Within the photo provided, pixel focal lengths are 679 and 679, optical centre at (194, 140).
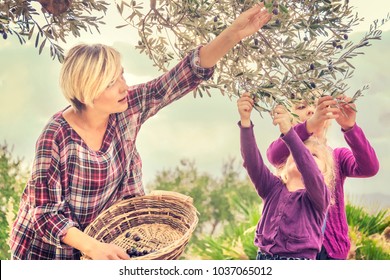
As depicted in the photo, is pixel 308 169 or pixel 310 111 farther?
pixel 310 111

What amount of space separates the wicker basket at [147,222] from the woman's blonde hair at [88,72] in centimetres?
40

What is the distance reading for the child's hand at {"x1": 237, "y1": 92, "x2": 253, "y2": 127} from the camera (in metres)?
2.46

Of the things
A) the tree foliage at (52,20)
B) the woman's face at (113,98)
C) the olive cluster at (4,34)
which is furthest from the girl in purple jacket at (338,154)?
the olive cluster at (4,34)

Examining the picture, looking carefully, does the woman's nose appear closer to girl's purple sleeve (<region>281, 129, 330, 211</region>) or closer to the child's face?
the child's face

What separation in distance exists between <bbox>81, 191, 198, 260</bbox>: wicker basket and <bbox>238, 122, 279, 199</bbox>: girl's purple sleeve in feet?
0.85

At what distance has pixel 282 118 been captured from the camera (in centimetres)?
242

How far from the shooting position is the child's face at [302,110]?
2.46m

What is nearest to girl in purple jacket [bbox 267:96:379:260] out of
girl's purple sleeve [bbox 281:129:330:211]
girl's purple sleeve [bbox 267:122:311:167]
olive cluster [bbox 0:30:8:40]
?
girl's purple sleeve [bbox 267:122:311:167]

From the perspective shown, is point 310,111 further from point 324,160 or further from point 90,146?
point 90,146

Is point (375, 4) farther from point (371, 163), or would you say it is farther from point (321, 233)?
point (321, 233)

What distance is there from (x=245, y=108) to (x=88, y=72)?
58cm

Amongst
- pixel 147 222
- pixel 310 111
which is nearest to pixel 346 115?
pixel 310 111

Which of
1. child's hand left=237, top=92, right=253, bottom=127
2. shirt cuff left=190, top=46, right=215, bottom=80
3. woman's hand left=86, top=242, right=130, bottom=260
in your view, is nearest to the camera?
woman's hand left=86, top=242, right=130, bottom=260

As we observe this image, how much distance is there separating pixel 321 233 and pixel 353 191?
0.86ft
